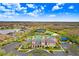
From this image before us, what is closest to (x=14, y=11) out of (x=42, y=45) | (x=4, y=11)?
(x=4, y=11)

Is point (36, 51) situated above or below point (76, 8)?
below

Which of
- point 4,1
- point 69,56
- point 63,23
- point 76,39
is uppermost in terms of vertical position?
point 4,1

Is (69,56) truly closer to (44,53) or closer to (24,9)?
(44,53)

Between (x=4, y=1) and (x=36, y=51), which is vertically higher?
(x=4, y=1)

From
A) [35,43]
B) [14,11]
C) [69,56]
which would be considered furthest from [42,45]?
[14,11]

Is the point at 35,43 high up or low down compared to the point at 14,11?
down

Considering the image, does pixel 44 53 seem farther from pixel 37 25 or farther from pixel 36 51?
pixel 37 25

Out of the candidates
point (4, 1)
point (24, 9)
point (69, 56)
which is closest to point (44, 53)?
point (69, 56)

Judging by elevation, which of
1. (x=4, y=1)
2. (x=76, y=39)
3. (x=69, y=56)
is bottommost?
(x=69, y=56)
